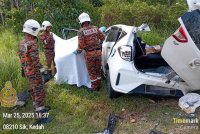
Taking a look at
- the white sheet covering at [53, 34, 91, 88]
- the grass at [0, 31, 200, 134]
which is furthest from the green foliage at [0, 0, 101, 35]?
the grass at [0, 31, 200, 134]

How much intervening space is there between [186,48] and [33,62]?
2.65m

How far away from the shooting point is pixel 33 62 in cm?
642

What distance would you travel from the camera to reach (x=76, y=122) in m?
6.45

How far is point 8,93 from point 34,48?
5.03 feet

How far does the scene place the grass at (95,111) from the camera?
6.16 m

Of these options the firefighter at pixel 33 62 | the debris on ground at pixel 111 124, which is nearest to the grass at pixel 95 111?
the debris on ground at pixel 111 124

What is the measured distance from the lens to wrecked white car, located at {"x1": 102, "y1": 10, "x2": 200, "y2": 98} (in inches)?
222

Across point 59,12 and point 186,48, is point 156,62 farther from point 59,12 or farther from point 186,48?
point 59,12

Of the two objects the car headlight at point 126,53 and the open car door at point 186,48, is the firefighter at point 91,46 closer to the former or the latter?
the car headlight at point 126,53

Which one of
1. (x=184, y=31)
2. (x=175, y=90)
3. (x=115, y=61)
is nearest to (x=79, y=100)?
(x=115, y=61)

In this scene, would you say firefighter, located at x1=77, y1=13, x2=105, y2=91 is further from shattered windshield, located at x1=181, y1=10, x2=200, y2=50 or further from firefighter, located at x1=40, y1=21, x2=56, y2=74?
shattered windshield, located at x1=181, y1=10, x2=200, y2=50

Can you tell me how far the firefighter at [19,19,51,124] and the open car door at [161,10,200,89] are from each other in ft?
7.36

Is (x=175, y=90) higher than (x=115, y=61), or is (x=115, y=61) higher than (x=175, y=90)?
(x=115, y=61)

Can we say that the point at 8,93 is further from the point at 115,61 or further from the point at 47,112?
the point at 115,61
